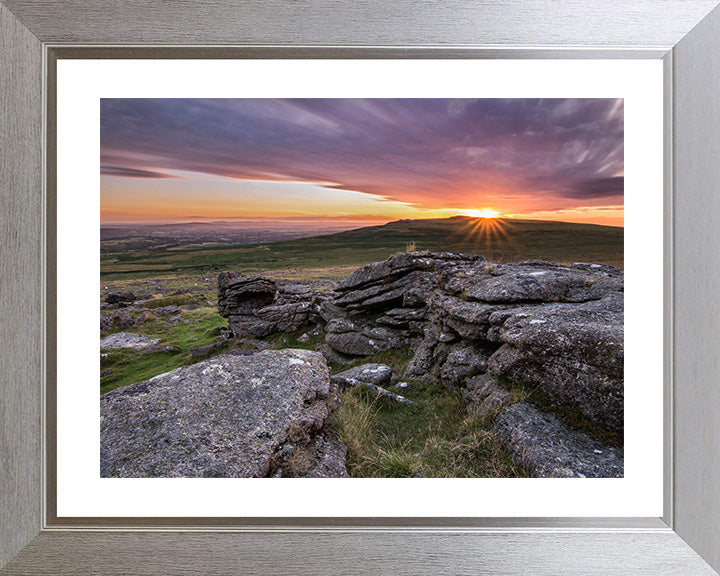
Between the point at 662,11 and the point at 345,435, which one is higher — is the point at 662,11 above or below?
above

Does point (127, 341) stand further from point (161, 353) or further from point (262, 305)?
point (262, 305)

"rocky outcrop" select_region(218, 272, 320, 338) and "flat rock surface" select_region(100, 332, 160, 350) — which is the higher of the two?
"rocky outcrop" select_region(218, 272, 320, 338)

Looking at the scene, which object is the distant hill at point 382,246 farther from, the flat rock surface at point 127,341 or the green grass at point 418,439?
the green grass at point 418,439

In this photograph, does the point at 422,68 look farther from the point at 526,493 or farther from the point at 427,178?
the point at 427,178

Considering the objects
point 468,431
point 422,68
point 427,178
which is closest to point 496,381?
point 468,431

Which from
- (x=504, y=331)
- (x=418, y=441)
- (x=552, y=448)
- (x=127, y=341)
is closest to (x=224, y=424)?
(x=418, y=441)

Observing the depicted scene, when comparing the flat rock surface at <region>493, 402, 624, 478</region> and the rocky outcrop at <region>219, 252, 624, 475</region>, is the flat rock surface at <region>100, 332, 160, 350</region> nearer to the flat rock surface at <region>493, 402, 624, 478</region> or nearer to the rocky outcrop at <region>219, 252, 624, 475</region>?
the rocky outcrop at <region>219, 252, 624, 475</region>

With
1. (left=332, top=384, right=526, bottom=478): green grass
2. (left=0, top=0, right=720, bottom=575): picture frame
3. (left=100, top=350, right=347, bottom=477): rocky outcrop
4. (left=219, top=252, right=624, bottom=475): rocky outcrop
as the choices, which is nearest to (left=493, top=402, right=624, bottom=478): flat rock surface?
(left=219, top=252, right=624, bottom=475): rocky outcrop
